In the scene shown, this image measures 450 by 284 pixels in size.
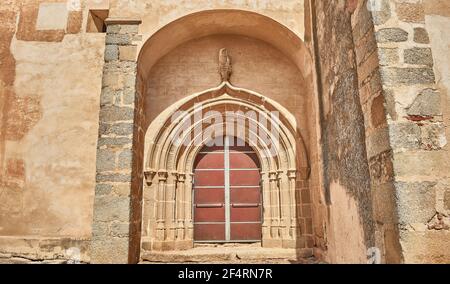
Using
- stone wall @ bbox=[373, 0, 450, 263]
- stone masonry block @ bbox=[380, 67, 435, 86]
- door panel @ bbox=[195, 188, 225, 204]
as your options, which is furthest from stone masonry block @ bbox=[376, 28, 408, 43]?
door panel @ bbox=[195, 188, 225, 204]

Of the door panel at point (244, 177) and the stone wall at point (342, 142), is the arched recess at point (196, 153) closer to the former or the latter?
the door panel at point (244, 177)

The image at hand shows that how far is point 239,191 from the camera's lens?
16.4ft

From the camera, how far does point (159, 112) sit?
4.89 m

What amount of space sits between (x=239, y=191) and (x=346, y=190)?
221 centimetres

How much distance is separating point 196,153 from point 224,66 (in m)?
1.40

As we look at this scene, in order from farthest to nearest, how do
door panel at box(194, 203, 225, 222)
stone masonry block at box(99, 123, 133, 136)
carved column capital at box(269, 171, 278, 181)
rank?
door panel at box(194, 203, 225, 222) → carved column capital at box(269, 171, 278, 181) → stone masonry block at box(99, 123, 133, 136)

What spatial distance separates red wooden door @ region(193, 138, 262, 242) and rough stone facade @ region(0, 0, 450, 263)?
0.21 meters

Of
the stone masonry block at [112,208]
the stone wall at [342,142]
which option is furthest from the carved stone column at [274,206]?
the stone masonry block at [112,208]

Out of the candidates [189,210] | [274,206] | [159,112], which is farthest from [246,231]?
[159,112]

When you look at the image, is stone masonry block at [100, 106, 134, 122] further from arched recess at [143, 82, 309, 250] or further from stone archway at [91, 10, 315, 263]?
arched recess at [143, 82, 309, 250]

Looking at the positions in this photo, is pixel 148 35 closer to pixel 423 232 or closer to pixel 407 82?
pixel 407 82

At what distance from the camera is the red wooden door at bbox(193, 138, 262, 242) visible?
489cm

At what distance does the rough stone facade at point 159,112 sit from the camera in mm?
3098

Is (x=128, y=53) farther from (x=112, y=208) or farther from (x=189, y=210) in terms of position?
(x=189, y=210)
